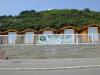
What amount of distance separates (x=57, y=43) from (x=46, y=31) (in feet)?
62.3

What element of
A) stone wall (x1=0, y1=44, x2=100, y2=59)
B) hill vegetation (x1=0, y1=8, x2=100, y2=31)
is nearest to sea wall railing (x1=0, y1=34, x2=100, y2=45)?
stone wall (x1=0, y1=44, x2=100, y2=59)

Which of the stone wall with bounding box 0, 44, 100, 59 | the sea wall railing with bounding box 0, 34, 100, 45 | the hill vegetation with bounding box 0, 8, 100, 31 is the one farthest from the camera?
the hill vegetation with bounding box 0, 8, 100, 31

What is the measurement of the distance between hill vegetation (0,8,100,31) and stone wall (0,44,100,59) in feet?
73.3

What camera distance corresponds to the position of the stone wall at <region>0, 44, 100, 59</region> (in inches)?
1133

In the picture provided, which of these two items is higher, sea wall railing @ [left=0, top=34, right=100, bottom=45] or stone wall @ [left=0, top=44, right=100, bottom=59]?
sea wall railing @ [left=0, top=34, right=100, bottom=45]

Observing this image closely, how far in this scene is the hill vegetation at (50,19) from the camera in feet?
178

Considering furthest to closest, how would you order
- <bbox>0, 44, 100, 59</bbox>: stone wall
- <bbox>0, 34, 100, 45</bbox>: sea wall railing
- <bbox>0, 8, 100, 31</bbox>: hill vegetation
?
<bbox>0, 8, 100, 31</bbox>: hill vegetation, <bbox>0, 34, 100, 45</bbox>: sea wall railing, <bbox>0, 44, 100, 59</bbox>: stone wall

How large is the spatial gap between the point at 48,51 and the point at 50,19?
36.7m

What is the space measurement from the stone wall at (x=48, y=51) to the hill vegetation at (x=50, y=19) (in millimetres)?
22335

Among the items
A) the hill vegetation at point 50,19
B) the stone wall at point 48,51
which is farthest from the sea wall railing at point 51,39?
the hill vegetation at point 50,19

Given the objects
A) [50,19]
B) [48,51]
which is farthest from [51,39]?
[50,19]

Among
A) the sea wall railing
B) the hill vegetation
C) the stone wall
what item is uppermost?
the hill vegetation

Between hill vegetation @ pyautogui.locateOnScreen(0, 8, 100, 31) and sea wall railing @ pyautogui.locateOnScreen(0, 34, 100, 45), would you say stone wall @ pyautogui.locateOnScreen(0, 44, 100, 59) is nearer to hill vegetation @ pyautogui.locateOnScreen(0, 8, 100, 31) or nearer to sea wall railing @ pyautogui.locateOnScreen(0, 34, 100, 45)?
sea wall railing @ pyautogui.locateOnScreen(0, 34, 100, 45)

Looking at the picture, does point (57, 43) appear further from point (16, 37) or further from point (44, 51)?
point (16, 37)
